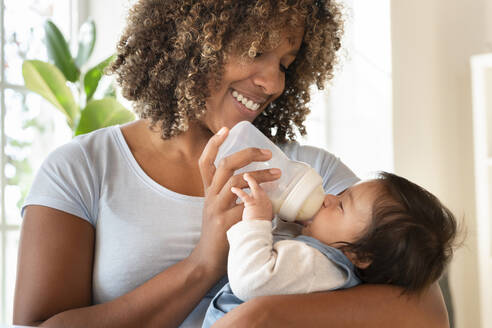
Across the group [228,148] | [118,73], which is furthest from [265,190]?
[118,73]

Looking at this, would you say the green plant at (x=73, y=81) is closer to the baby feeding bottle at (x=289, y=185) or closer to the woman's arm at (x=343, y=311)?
the baby feeding bottle at (x=289, y=185)

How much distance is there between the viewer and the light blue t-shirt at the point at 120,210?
Answer: 125 cm

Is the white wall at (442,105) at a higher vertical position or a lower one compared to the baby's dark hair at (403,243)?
higher

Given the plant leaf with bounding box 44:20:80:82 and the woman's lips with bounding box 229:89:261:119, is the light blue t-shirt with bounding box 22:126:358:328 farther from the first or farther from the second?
the plant leaf with bounding box 44:20:80:82

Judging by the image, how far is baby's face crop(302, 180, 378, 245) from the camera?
1154 mm

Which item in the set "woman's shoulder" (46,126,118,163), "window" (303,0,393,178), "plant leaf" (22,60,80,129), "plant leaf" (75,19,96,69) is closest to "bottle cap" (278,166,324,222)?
"woman's shoulder" (46,126,118,163)

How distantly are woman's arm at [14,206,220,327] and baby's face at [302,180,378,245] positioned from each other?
224mm

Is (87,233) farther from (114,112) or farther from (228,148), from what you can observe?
(114,112)

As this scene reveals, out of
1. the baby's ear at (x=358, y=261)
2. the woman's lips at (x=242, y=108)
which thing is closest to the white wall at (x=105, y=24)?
the woman's lips at (x=242, y=108)

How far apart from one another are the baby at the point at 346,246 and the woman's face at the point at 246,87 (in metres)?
0.31

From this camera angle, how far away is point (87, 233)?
1259 millimetres

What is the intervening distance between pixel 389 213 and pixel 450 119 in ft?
8.88

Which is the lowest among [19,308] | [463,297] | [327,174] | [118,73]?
[463,297]

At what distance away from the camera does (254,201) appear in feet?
3.58
